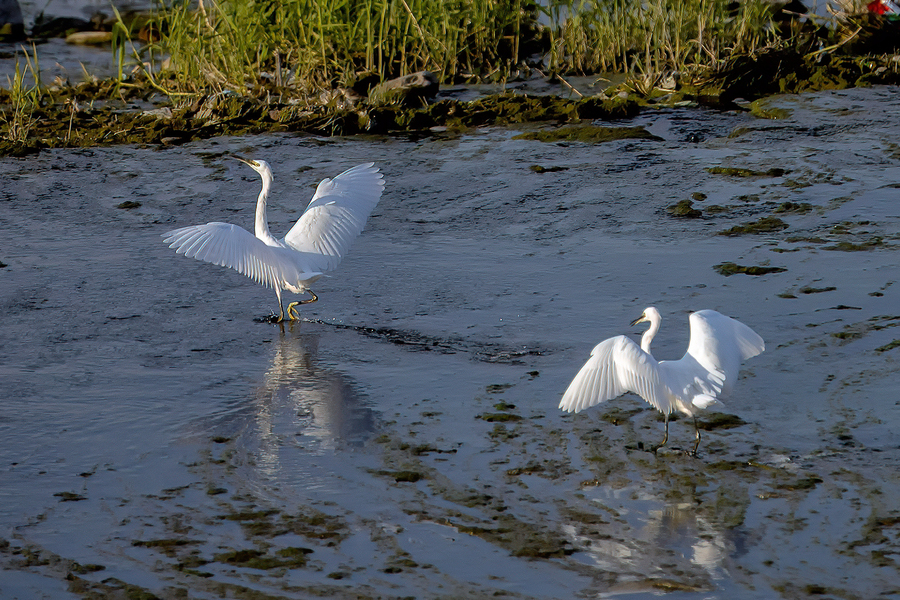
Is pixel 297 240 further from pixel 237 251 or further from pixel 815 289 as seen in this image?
pixel 815 289

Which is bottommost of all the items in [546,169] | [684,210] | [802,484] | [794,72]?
[802,484]

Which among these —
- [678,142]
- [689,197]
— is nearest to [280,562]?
[689,197]

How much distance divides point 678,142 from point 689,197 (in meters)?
1.69

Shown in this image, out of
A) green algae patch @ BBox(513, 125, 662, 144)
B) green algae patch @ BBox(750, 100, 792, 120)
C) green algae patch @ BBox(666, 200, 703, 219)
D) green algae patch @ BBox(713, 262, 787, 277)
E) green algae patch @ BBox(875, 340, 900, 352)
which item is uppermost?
green algae patch @ BBox(750, 100, 792, 120)

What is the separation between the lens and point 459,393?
4.88 m

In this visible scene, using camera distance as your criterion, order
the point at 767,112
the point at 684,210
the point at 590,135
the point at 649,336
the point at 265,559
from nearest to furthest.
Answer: the point at 265,559 < the point at 649,336 < the point at 684,210 < the point at 590,135 < the point at 767,112

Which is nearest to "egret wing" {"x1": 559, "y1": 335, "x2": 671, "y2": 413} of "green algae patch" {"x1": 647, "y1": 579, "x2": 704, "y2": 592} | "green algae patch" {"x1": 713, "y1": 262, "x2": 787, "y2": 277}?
"green algae patch" {"x1": 647, "y1": 579, "x2": 704, "y2": 592}

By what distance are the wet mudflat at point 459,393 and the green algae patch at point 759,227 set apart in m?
0.03

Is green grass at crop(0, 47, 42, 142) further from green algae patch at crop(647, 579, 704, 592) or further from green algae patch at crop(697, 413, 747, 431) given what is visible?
green algae patch at crop(647, 579, 704, 592)

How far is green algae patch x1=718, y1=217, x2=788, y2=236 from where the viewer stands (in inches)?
279

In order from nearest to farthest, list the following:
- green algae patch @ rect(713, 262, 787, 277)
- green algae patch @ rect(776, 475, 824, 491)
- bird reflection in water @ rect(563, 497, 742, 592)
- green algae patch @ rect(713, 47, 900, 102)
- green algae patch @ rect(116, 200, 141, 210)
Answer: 1. bird reflection in water @ rect(563, 497, 742, 592)
2. green algae patch @ rect(776, 475, 824, 491)
3. green algae patch @ rect(713, 262, 787, 277)
4. green algae patch @ rect(116, 200, 141, 210)
5. green algae patch @ rect(713, 47, 900, 102)

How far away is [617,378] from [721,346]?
459mm

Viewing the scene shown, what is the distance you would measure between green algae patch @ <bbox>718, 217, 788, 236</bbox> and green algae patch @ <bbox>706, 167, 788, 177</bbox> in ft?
3.74

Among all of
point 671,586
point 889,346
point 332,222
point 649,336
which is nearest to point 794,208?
point 889,346
